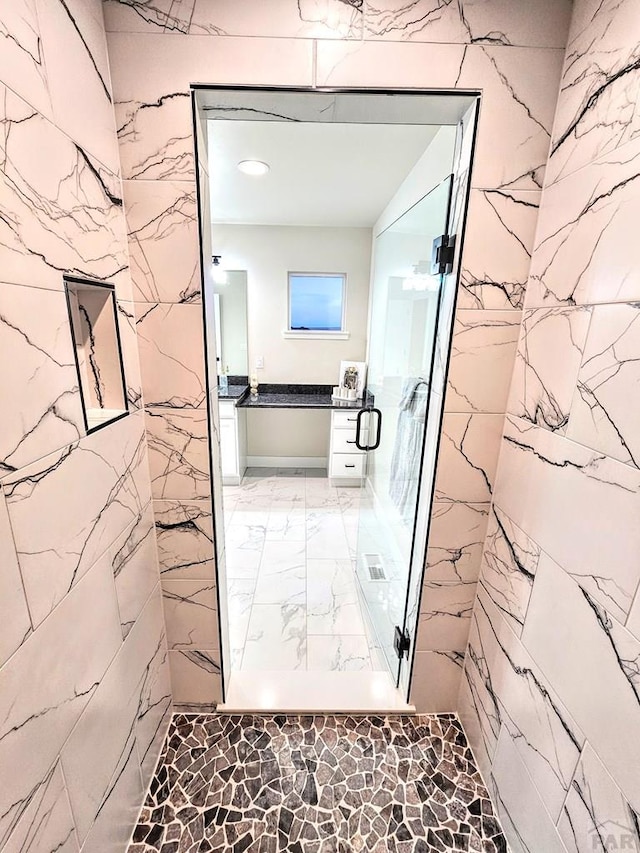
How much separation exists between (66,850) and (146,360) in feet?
3.87

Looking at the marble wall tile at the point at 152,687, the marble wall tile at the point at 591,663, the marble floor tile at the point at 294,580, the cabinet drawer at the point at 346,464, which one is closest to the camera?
the marble wall tile at the point at 591,663

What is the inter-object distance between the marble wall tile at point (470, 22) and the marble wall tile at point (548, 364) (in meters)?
0.70

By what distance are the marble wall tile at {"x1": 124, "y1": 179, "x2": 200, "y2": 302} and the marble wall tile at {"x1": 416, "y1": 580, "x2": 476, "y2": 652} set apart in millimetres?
1322

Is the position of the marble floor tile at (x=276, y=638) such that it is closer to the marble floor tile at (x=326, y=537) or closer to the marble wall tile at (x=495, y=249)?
the marble floor tile at (x=326, y=537)

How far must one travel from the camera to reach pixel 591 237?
0.85 meters

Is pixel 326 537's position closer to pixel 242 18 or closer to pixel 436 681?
pixel 436 681

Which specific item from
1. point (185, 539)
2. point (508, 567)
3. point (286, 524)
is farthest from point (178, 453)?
point (286, 524)

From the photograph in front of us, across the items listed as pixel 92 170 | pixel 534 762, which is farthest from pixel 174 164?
pixel 534 762

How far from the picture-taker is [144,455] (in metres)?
1.17

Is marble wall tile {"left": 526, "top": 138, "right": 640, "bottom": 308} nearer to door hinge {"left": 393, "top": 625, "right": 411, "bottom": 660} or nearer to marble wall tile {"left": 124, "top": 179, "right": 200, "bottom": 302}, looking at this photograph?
marble wall tile {"left": 124, "top": 179, "right": 200, "bottom": 302}

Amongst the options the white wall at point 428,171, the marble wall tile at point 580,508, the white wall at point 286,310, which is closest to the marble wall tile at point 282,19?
the white wall at point 428,171

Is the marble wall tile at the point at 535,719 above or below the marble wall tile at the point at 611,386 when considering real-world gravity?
below

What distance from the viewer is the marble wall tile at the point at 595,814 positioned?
0.71 meters

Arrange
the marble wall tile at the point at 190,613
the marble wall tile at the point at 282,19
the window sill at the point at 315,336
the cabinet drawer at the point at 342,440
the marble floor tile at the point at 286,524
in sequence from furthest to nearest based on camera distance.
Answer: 1. the window sill at the point at 315,336
2. the cabinet drawer at the point at 342,440
3. the marble floor tile at the point at 286,524
4. the marble wall tile at the point at 190,613
5. the marble wall tile at the point at 282,19
